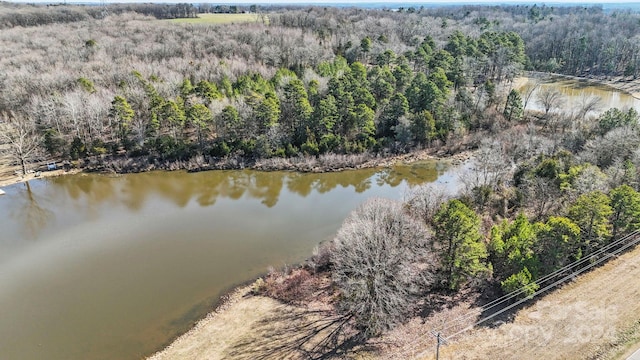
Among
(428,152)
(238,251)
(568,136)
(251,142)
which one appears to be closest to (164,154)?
(251,142)

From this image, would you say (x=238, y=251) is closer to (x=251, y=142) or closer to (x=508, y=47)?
(x=251, y=142)

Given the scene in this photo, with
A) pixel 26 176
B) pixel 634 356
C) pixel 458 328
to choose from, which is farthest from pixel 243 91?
pixel 634 356

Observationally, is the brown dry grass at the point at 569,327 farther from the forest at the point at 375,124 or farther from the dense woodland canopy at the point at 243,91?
the dense woodland canopy at the point at 243,91

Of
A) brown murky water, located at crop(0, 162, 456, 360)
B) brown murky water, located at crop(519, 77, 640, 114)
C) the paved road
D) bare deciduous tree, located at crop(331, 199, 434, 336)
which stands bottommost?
brown murky water, located at crop(0, 162, 456, 360)

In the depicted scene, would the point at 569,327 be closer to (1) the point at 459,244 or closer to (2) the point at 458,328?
(2) the point at 458,328

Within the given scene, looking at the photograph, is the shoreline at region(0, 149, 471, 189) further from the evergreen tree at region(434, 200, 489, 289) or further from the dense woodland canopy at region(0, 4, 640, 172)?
Result: the evergreen tree at region(434, 200, 489, 289)

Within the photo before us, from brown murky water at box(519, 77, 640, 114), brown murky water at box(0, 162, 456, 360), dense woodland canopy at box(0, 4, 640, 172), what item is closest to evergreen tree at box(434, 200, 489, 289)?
brown murky water at box(0, 162, 456, 360)
